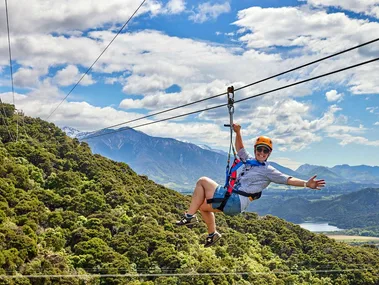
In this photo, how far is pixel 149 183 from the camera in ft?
228

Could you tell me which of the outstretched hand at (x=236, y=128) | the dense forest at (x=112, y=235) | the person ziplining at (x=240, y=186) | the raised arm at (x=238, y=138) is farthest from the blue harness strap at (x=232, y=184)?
the dense forest at (x=112, y=235)

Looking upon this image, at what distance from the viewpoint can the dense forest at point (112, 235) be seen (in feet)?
108

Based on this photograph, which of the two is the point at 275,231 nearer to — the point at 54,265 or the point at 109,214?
the point at 109,214

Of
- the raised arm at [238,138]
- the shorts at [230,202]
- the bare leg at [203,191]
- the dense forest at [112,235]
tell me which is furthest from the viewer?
the dense forest at [112,235]

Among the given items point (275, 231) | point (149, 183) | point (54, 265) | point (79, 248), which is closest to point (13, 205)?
point (79, 248)

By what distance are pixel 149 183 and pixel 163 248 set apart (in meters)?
30.1

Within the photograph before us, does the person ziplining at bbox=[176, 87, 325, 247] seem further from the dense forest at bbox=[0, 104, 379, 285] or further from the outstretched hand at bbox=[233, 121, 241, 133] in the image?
the dense forest at bbox=[0, 104, 379, 285]

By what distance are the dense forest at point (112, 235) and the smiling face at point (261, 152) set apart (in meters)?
16.7

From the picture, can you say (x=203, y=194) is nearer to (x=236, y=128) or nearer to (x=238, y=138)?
(x=238, y=138)

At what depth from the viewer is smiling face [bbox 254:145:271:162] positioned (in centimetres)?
684

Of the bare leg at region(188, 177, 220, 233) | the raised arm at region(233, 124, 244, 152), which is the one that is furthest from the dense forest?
the raised arm at region(233, 124, 244, 152)

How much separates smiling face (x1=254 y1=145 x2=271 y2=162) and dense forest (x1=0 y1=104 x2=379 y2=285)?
54.7 ft

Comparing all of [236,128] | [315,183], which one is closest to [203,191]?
[236,128]

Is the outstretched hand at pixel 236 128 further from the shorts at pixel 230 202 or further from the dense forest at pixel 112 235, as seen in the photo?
the dense forest at pixel 112 235
